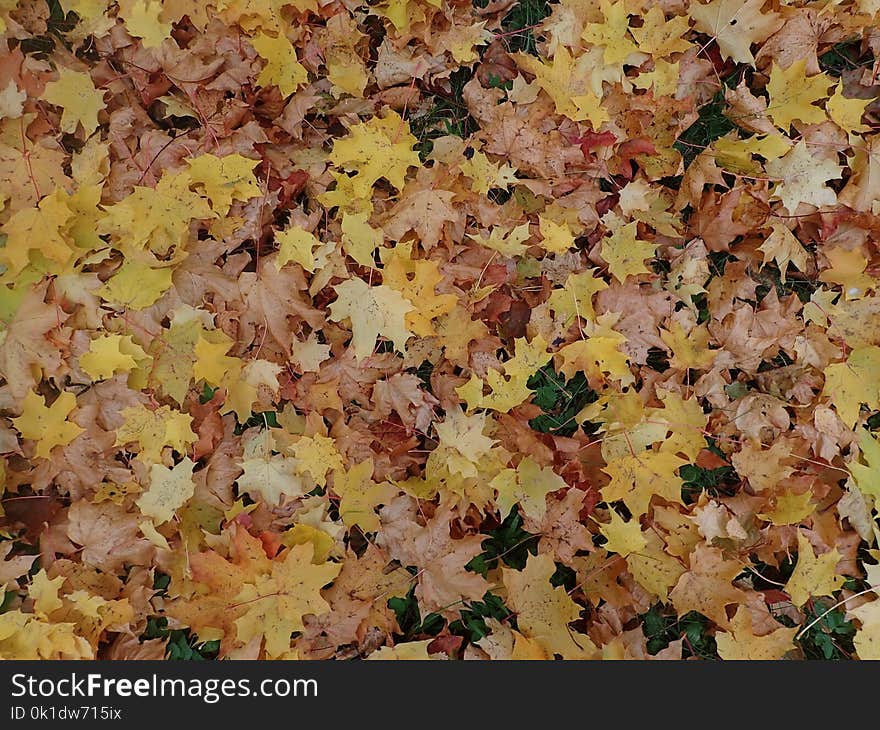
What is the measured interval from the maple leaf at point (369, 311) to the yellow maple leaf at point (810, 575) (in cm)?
98

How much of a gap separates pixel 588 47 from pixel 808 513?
1157 millimetres

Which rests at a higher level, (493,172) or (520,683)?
(493,172)

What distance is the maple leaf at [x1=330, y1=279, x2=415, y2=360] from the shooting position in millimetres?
1512

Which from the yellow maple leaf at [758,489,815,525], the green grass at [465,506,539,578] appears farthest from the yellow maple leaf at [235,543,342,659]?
the yellow maple leaf at [758,489,815,525]

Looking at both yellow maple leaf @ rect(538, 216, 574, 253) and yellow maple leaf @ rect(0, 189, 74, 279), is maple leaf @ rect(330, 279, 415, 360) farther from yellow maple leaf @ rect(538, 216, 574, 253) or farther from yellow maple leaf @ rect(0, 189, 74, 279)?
yellow maple leaf @ rect(0, 189, 74, 279)

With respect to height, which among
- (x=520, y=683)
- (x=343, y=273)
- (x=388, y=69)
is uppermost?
(x=388, y=69)

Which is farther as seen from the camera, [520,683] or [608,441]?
[608,441]

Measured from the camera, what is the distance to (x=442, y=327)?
1.56m

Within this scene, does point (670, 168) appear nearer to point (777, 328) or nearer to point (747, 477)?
point (777, 328)

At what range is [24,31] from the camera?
152 cm

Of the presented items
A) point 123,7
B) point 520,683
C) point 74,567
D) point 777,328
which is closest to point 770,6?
point 777,328

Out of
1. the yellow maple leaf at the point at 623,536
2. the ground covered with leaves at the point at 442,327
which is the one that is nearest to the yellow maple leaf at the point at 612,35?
the ground covered with leaves at the point at 442,327

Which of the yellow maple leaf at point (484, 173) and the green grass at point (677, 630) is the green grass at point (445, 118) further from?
the green grass at point (677, 630)

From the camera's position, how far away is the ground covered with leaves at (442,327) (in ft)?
4.85
